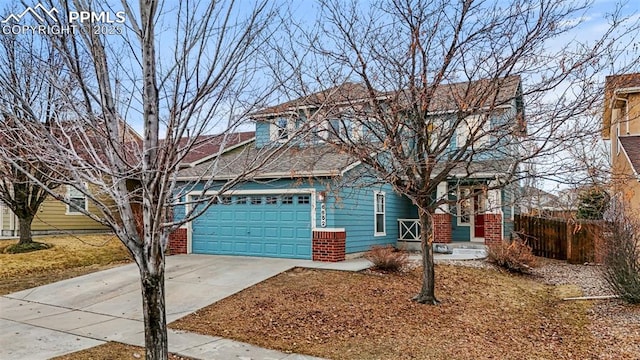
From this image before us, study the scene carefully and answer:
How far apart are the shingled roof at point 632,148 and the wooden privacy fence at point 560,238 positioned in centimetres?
213

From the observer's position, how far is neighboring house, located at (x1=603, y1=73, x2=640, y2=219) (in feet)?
25.9

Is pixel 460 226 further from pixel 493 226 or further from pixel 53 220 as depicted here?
pixel 53 220

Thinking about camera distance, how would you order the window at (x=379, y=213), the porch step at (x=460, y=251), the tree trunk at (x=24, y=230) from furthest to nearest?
the window at (x=379, y=213) < the tree trunk at (x=24, y=230) < the porch step at (x=460, y=251)

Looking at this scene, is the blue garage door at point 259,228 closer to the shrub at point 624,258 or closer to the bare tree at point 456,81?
the bare tree at point 456,81

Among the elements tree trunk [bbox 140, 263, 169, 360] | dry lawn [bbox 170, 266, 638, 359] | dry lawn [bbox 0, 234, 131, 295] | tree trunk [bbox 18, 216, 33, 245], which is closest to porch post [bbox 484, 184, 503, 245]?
dry lawn [bbox 170, 266, 638, 359]

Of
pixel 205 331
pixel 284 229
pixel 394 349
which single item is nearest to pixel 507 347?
pixel 394 349

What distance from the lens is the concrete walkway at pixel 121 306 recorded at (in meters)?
6.80

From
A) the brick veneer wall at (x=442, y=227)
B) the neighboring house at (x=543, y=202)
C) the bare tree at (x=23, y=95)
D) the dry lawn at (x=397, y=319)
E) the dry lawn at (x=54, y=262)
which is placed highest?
the bare tree at (x=23, y=95)

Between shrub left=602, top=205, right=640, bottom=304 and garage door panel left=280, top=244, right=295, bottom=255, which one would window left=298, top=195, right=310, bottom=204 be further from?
shrub left=602, top=205, right=640, bottom=304

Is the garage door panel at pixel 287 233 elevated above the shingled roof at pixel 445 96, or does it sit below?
below

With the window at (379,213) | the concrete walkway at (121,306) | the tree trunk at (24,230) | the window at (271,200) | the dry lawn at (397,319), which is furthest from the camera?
the window at (379,213)

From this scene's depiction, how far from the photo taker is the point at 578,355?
7.01m

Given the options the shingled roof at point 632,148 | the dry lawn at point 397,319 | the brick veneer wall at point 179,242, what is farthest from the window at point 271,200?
the shingled roof at point 632,148

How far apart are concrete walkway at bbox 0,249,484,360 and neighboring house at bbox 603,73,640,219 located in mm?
5216
